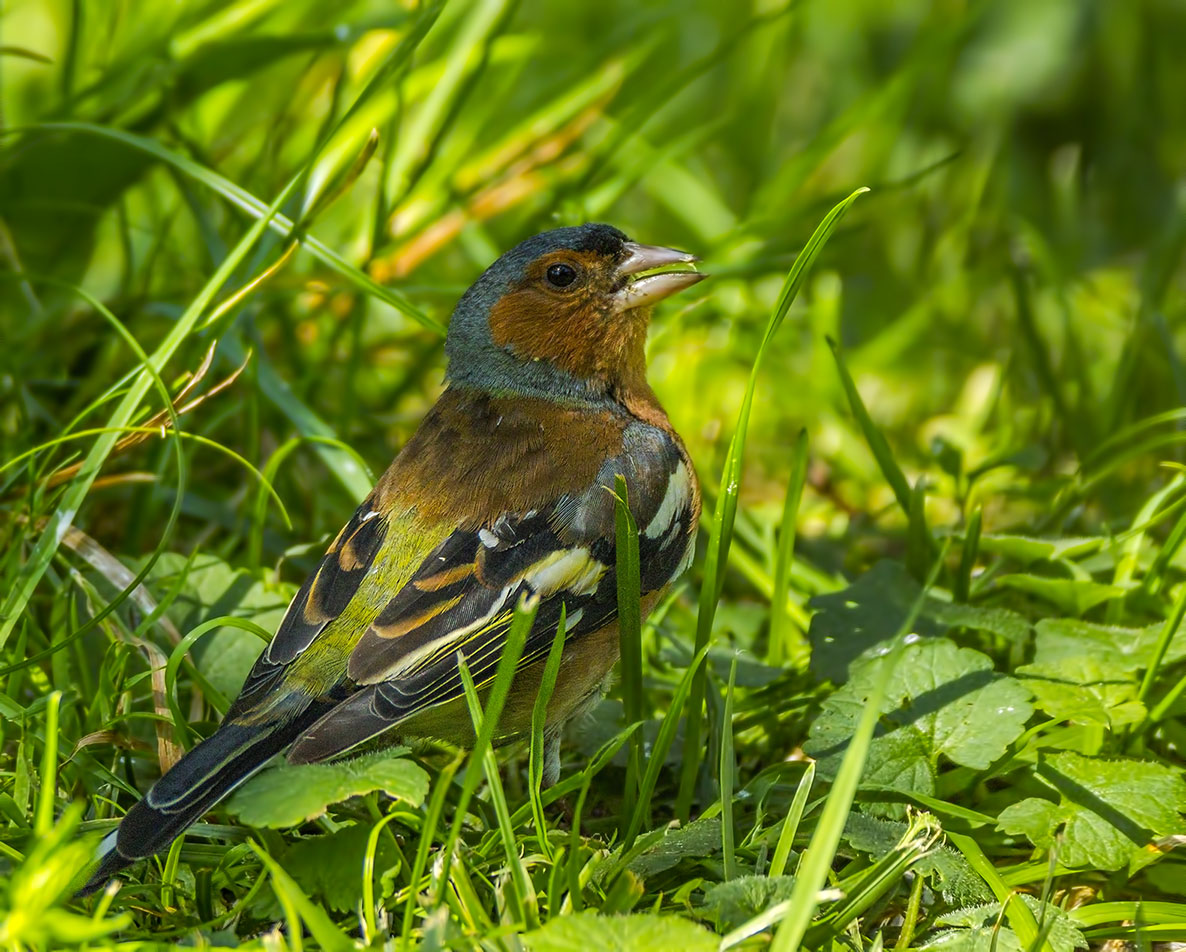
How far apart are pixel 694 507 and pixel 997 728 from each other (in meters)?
0.93

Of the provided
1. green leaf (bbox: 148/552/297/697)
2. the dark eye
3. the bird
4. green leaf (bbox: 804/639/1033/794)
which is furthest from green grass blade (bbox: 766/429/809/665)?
green leaf (bbox: 148/552/297/697)

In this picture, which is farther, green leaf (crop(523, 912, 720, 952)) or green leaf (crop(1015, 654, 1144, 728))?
green leaf (crop(1015, 654, 1144, 728))

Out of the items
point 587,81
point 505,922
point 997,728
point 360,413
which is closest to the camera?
point 505,922

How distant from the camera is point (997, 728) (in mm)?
2566

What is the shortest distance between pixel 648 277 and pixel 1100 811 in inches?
67.8

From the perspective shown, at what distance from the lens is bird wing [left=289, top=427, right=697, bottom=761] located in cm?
256

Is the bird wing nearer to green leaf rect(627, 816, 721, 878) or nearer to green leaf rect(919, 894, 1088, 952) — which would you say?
green leaf rect(627, 816, 721, 878)

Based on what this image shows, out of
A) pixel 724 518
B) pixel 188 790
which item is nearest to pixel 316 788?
pixel 188 790

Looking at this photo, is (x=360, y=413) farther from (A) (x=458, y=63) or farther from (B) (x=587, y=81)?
(B) (x=587, y=81)

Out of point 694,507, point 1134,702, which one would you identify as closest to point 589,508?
point 694,507

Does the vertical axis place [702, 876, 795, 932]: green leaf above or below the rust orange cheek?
below

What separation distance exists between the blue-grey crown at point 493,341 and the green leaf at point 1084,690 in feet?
4.29

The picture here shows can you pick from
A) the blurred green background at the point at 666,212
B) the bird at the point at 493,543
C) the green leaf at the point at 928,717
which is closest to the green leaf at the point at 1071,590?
the green leaf at the point at 928,717

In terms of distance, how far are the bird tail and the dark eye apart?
1444mm
